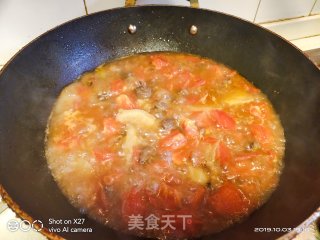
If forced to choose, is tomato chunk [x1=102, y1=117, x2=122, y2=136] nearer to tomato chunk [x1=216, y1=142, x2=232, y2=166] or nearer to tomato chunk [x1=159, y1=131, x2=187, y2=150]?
tomato chunk [x1=159, y1=131, x2=187, y2=150]

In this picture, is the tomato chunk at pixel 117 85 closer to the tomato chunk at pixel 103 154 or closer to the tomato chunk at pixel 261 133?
the tomato chunk at pixel 103 154

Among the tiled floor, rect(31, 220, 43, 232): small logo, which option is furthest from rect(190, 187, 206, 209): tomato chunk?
the tiled floor

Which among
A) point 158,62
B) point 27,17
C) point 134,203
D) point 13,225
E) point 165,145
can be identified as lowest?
point 13,225

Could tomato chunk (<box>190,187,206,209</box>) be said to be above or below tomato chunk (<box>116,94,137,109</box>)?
below

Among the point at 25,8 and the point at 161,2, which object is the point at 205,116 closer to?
the point at 161,2

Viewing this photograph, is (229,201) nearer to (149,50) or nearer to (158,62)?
(158,62)

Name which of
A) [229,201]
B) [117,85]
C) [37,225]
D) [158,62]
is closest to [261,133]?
[229,201]
